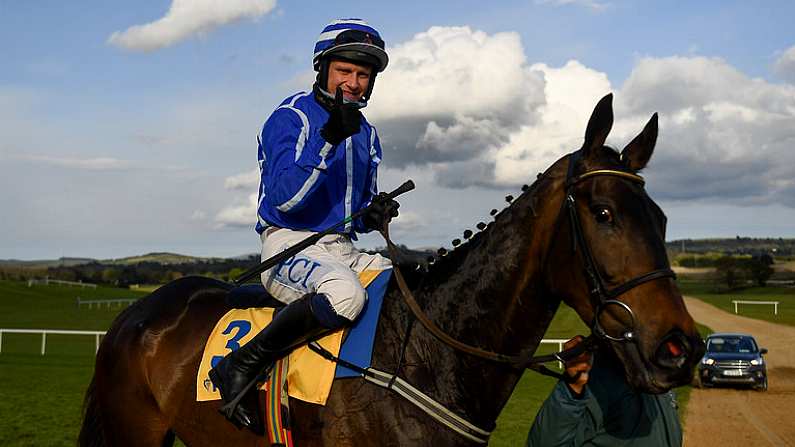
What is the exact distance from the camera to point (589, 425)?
372cm

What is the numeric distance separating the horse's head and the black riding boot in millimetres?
1095

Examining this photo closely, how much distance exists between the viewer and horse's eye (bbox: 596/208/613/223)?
8.93 ft

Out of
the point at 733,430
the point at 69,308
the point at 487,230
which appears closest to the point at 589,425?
the point at 487,230

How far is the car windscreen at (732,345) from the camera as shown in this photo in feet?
60.8

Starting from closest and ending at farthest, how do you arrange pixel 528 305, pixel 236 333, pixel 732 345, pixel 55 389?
pixel 528 305
pixel 236 333
pixel 55 389
pixel 732 345

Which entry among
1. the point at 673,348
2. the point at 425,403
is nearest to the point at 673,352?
the point at 673,348

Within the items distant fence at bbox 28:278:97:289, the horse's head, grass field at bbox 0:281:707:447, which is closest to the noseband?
the horse's head

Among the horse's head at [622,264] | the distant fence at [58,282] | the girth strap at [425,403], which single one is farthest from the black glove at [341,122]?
the distant fence at [58,282]

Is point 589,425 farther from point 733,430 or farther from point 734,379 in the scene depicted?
point 734,379

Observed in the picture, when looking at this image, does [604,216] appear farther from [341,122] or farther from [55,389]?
[55,389]

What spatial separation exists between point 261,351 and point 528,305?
1.24m

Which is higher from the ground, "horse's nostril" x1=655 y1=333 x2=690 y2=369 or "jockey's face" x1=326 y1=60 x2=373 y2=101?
"jockey's face" x1=326 y1=60 x2=373 y2=101

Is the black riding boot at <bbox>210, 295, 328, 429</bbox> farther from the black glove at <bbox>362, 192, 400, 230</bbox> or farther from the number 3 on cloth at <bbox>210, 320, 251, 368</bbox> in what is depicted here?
the black glove at <bbox>362, 192, 400, 230</bbox>

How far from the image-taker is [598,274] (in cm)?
271
